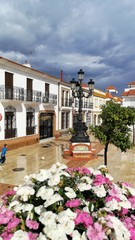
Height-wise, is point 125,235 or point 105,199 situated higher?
point 105,199

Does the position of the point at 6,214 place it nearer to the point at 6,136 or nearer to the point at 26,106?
the point at 6,136

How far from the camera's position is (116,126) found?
10969mm

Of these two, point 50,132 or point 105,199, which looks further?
point 50,132

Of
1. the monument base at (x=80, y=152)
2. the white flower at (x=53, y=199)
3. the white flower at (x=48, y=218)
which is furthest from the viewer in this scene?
the monument base at (x=80, y=152)

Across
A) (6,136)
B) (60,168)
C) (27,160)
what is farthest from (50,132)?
(60,168)

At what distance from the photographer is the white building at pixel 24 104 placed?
17594mm

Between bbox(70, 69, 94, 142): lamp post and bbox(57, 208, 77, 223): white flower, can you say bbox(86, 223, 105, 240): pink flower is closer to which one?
bbox(57, 208, 77, 223): white flower

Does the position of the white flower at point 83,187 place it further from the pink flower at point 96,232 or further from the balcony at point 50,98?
the balcony at point 50,98

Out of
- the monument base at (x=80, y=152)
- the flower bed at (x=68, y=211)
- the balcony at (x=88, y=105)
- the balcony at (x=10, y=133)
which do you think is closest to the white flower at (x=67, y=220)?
the flower bed at (x=68, y=211)

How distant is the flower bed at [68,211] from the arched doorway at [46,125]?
69.5 ft

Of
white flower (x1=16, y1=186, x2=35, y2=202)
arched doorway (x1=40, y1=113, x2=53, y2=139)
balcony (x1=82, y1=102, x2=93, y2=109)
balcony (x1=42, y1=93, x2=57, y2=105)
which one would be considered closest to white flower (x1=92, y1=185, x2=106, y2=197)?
white flower (x1=16, y1=186, x2=35, y2=202)

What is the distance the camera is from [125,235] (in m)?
1.85

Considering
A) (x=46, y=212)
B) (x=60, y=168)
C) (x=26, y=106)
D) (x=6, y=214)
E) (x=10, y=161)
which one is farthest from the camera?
(x=26, y=106)

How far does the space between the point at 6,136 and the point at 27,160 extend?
181 inches
